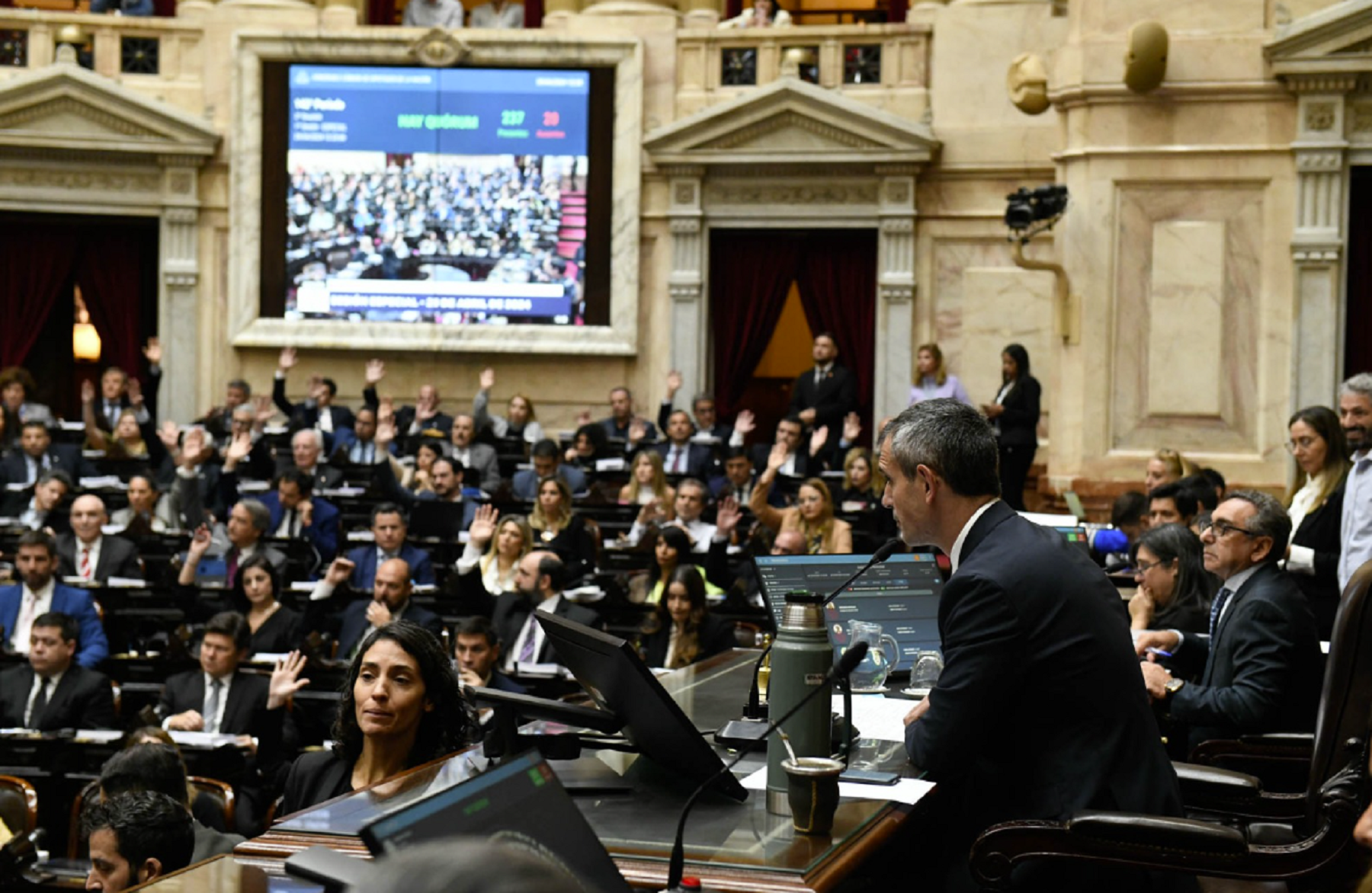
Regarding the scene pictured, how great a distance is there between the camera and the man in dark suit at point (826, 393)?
12.7 meters

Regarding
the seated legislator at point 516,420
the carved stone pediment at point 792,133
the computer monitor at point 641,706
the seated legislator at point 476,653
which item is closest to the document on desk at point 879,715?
the computer monitor at point 641,706

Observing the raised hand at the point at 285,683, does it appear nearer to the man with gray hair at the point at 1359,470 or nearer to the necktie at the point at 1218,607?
the necktie at the point at 1218,607

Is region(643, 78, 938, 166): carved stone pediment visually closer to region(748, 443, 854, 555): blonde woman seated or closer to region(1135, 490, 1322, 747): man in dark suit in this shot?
region(748, 443, 854, 555): blonde woman seated

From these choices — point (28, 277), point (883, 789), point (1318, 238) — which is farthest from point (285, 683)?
point (28, 277)

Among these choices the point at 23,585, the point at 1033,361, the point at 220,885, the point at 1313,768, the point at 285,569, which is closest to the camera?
the point at 220,885

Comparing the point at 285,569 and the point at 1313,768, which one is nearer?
the point at 1313,768

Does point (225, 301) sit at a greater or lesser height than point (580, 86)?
lesser

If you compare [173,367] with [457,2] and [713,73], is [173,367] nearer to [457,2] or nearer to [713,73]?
[457,2]

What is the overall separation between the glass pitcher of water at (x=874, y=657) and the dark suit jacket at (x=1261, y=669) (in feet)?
2.83

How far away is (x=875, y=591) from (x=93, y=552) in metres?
6.68

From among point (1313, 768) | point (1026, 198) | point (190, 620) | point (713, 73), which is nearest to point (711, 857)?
point (1313, 768)

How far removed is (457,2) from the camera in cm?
1531

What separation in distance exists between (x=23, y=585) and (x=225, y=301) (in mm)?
6716

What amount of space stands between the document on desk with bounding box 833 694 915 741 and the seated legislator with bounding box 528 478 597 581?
19.1 ft
